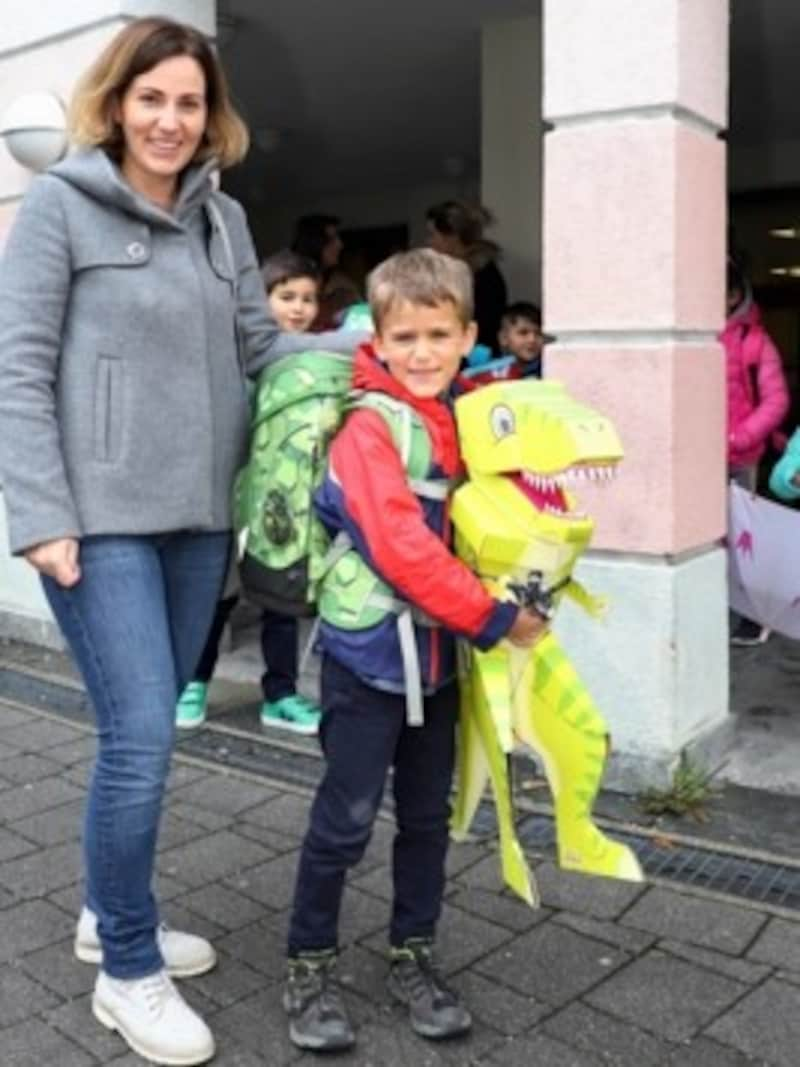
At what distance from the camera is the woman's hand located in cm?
247

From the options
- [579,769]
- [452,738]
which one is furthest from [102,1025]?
[579,769]

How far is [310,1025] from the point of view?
105 inches

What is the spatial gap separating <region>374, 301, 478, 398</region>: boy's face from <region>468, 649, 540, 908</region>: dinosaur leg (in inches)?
21.4

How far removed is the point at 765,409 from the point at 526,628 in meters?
3.73

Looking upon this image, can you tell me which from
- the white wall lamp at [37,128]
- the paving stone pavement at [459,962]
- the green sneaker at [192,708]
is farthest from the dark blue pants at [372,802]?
the white wall lamp at [37,128]

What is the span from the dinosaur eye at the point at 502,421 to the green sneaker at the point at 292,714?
8.12 ft

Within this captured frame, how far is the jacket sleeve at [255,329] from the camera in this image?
2.84m

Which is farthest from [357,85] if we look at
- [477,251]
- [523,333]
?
[523,333]

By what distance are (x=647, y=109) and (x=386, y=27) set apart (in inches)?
194

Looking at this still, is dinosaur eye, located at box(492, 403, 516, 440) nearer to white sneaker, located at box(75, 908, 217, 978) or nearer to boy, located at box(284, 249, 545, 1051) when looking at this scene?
boy, located at box(284, 249, 545, 1051)

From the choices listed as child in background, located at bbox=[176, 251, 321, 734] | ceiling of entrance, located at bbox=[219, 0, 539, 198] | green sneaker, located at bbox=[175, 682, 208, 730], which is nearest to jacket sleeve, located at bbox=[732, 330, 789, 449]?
child in background, located at bbox=[176, 251, 321, 734]

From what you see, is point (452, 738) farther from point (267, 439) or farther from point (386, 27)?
point (386, 27)

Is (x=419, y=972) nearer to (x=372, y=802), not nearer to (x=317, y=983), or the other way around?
(x=317, y=983)

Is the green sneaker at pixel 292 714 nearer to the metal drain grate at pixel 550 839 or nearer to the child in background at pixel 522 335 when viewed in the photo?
the metal drain grate at pixel 550 839
